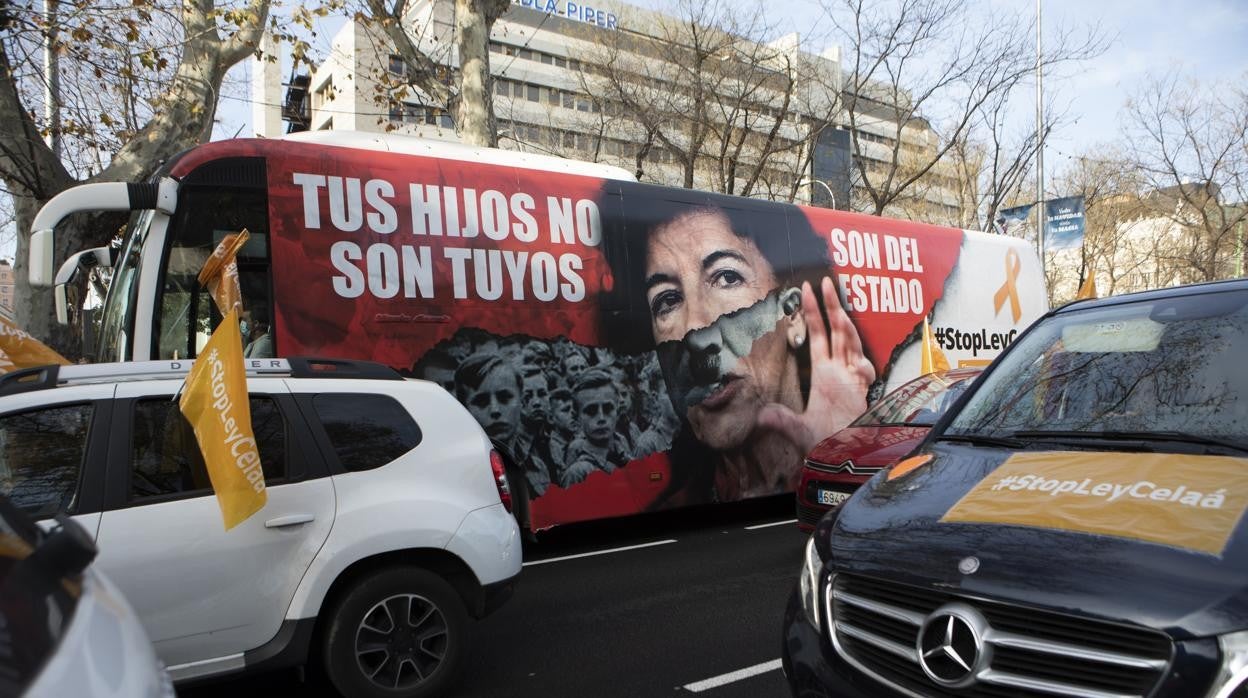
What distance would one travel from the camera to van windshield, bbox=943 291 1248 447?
290 cm

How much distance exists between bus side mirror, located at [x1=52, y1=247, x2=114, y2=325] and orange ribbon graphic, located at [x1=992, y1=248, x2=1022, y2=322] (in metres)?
10.3

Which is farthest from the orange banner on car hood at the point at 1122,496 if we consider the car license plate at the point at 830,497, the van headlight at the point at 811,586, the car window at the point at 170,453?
the car license plate at the point at 830,497

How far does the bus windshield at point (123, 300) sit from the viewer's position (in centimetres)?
607

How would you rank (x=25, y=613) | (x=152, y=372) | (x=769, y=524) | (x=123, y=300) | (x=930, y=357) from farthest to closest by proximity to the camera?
(x=930, y=357) → (x=769, y=524) → (x=123, y=300) → (x=152, y=372) → (x=25, y=613)

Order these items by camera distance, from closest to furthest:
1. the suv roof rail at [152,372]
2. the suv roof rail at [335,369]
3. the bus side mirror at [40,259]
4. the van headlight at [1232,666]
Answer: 1. the van headlight at [1232,666]
2. the suv roof rail at [152,372]
3. the suv roof rail at [335,369]
4. the bus side mirror at [40,259]

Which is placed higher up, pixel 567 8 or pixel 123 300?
pixel 567 8

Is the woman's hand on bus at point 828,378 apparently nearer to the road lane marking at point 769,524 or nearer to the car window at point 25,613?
the road lane marking at point 769,524

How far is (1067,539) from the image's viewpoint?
227 centimetres

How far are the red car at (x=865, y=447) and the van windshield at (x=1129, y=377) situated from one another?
2.75 m

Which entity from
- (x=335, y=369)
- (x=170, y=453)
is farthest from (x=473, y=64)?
(x=170, y=453)

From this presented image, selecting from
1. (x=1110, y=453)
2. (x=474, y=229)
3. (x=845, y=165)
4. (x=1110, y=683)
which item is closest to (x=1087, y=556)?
(x=1110, y=683)

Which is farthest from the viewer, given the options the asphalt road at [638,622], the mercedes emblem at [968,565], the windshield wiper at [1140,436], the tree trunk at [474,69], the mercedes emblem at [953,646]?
the tree trunk at [474,69]

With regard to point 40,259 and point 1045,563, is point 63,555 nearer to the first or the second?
point 1045,563

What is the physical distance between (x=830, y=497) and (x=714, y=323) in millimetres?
2316
